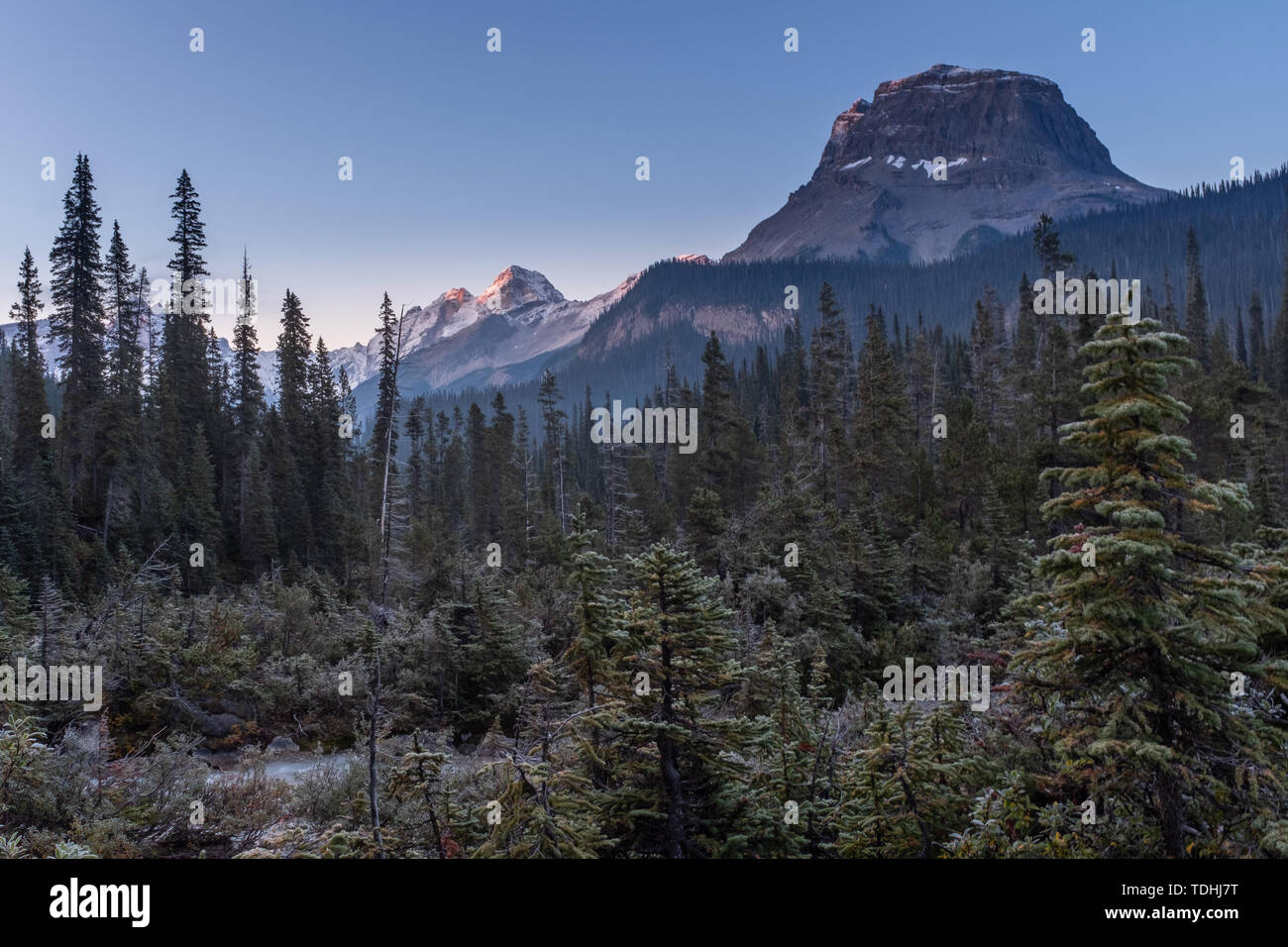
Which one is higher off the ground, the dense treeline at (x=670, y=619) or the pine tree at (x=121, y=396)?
the pine tree at (x=121, y=396)

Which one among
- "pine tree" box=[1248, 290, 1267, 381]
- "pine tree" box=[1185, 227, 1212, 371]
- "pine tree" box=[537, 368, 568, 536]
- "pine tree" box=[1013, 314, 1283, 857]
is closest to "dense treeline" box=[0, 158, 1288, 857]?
"pine tree" box=[1013, 314, 1283, 857]

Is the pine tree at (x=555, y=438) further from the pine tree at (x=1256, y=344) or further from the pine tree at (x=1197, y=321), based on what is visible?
the pine tree at (x=1256, y=344)

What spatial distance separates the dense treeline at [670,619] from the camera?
6.56 meters

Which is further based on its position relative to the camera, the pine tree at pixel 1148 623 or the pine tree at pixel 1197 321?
the pine tree at pixel 1197 321

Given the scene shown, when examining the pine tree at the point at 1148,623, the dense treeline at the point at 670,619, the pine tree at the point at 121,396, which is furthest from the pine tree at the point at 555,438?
the pine tree at the point at 1148,623

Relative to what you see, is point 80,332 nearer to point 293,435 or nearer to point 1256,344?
point 293,435

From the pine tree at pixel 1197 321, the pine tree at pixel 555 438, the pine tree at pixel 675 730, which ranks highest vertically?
the pine tree at pixel 1197 321

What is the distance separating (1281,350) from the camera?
7462cm

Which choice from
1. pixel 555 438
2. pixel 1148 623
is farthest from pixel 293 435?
pixel 1148 623

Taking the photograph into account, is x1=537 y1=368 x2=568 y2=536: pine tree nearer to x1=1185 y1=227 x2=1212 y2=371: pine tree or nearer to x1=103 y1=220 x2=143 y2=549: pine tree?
x1=103 y1=220 x2=143 y2=549: pine tree

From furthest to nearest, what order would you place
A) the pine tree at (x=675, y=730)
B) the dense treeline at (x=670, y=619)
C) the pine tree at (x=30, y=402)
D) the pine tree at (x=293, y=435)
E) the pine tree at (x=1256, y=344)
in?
the pine tree at (x=1256, y=344), the pine tree at (x=293, y=435), the pine tree at (x=30, y=402), the pine tree at (x=675, y=730), the dense treeline at (x=670, y=619)

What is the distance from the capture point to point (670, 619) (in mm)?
9234

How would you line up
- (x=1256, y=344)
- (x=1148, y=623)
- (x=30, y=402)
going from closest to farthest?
(x=1148, y=623) < (x=30, y=402) < (x=1256, y=344)
